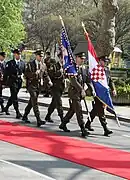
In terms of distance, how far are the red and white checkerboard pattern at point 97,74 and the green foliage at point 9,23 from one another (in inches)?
785

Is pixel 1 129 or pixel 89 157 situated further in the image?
pixel 1 129

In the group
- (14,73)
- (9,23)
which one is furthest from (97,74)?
(9,23)

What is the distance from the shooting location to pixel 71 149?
8.41 metres

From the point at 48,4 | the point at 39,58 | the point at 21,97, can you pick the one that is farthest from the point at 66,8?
the point at 39,58

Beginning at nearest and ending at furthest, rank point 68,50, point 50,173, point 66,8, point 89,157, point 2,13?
point 50,173 < point 89,157 < point 68,50 < point 2,13 < point 66,8

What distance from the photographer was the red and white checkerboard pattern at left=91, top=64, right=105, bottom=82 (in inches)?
390

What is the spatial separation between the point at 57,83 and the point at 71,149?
2803 millimetres

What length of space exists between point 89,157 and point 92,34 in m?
42.1

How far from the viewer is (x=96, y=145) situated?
8883 mm

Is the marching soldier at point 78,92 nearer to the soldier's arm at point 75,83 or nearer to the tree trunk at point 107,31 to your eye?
the soldier's arm at point 75,83

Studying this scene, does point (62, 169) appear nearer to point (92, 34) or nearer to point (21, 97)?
point (21, 97)

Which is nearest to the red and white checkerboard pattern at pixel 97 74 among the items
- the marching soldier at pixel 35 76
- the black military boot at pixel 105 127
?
the black military boot at pixel 105 127

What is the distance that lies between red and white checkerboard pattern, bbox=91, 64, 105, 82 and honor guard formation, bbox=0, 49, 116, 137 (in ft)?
0.37

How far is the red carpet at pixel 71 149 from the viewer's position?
7230mm
